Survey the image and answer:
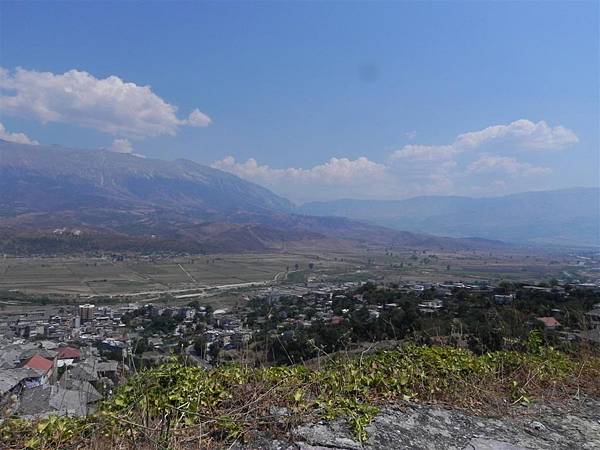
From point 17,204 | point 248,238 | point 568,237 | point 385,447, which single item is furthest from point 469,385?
point 568,237

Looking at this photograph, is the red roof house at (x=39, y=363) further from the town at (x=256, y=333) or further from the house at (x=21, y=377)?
the house at (x=21, y=377)

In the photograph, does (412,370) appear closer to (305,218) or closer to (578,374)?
(578,374)

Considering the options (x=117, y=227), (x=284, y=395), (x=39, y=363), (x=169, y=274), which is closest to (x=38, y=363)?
(x=39, y=363)

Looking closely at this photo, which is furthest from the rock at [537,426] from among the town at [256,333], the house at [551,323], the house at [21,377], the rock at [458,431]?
the house at [21,377]

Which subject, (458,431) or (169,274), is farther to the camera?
(169,274)

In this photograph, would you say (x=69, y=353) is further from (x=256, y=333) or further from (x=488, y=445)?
(x=488, y=445)
